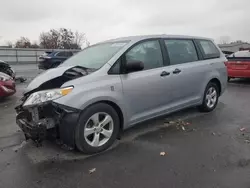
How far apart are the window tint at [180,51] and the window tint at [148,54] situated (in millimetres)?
289

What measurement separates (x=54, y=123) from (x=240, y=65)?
901 centimetres

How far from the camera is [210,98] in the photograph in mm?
5969

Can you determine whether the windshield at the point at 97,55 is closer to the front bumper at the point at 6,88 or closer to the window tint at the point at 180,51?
the window tint at the point at 180,51

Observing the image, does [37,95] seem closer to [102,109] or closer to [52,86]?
[52,86]

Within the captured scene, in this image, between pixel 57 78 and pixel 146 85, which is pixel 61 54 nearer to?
pixel 146 85

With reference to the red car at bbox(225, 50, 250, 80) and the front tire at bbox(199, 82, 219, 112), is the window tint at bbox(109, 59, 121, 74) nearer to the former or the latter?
the front tire at bbox(199, 82, 219, 112)

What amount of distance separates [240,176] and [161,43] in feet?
8.71

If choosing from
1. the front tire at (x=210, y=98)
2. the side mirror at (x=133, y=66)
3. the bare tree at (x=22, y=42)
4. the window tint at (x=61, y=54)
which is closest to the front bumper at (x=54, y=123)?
the side mirror at (x=133, y=66)

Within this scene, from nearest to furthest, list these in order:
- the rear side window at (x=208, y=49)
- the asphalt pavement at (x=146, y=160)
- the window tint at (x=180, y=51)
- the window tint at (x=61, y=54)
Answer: the asphalt pavement at (x=146, y=160), the window tint at (x=180, y=51), the rear side window at (x=208, y=49), the window tint at (x=61, y=54)

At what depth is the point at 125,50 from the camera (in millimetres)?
4172

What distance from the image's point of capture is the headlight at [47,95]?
3.48m

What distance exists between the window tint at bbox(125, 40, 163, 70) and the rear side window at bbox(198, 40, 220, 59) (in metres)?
1.52

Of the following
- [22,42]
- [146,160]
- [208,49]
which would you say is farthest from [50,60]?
[22,42]

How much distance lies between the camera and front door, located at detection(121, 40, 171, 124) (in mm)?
4121
